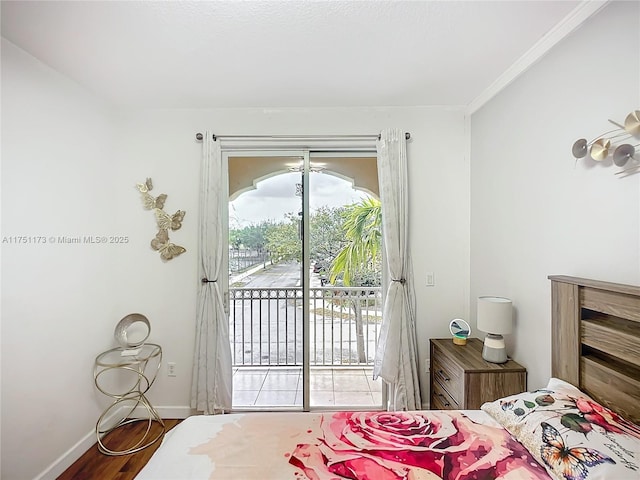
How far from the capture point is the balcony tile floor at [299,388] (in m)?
2.83

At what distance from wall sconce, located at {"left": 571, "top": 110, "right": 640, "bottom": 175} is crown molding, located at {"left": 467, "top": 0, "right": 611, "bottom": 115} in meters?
0.59

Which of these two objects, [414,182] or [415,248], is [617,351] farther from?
[414,182]

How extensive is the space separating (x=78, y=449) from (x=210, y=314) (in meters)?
1.25

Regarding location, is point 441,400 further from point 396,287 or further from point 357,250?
point 357,250

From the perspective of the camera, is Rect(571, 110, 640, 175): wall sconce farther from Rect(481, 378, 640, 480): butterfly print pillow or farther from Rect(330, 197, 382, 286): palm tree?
Rect(330, 197, 382, 286): palm tree

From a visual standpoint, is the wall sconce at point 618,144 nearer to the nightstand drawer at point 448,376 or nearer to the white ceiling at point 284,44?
the white ceiling at point 284,44

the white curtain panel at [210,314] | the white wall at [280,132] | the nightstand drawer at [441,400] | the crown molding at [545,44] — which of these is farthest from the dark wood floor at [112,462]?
the crown molding at [545,44]

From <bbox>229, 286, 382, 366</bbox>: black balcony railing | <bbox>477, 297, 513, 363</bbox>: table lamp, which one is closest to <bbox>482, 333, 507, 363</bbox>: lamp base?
<bbox>477, 297, 513, 363</bbox>: table lamp

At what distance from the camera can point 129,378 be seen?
272cm

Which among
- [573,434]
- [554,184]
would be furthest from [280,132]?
[573,434]

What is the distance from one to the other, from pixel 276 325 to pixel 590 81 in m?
2.74

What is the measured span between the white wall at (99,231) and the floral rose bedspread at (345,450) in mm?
1220

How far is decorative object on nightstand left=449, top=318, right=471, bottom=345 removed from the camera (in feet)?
8.05

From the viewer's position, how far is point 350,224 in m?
2.89
